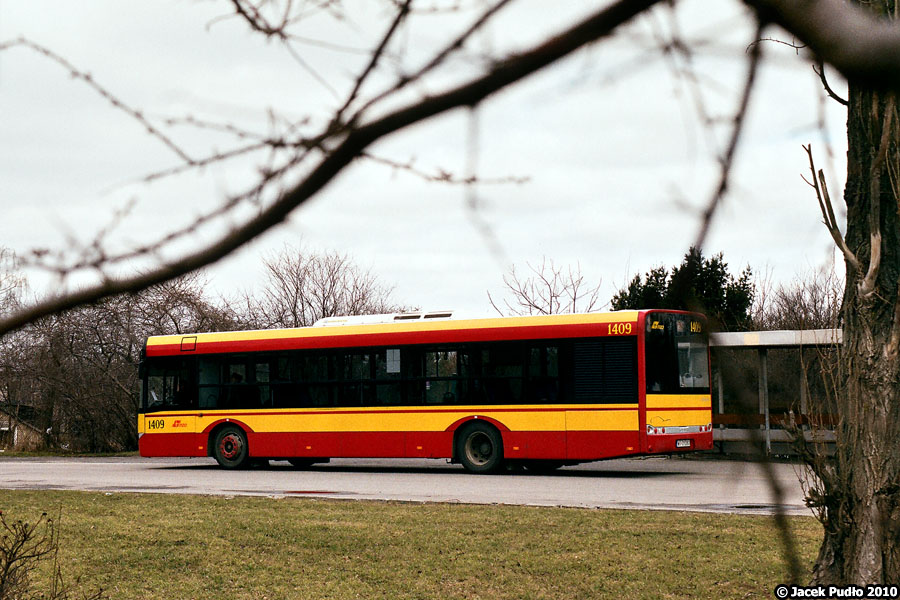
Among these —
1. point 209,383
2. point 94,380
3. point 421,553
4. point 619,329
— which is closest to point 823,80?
point 421,553

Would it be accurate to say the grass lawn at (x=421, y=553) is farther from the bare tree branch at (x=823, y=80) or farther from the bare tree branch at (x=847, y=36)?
the bare tree branch at (x=847, y=36)

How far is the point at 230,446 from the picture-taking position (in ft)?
63.6

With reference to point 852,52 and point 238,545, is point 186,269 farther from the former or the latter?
point 238,545

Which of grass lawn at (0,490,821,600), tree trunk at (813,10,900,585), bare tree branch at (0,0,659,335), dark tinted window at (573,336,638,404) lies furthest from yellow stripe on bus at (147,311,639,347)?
bare tree branch at (0,0,659,335)

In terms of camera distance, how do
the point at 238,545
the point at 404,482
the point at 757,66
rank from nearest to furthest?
the point at 757,66 → the point at 238,545 → the point at 404,482

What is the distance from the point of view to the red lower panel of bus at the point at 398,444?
15.9 meters

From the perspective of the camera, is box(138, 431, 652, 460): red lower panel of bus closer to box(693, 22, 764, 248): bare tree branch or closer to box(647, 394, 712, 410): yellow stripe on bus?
box(647, 394, 712, 410): yellow stripe on bus

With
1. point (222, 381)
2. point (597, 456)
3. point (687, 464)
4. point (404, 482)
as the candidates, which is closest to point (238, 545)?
point (404, 482)

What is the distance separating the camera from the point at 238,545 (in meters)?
9.17

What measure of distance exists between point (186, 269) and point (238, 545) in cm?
830

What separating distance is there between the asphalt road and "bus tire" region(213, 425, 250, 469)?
0.97ft

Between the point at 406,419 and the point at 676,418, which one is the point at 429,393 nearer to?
the point at 406,419

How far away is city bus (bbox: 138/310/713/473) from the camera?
15859mm

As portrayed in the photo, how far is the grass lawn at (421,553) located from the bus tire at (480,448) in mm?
5349
